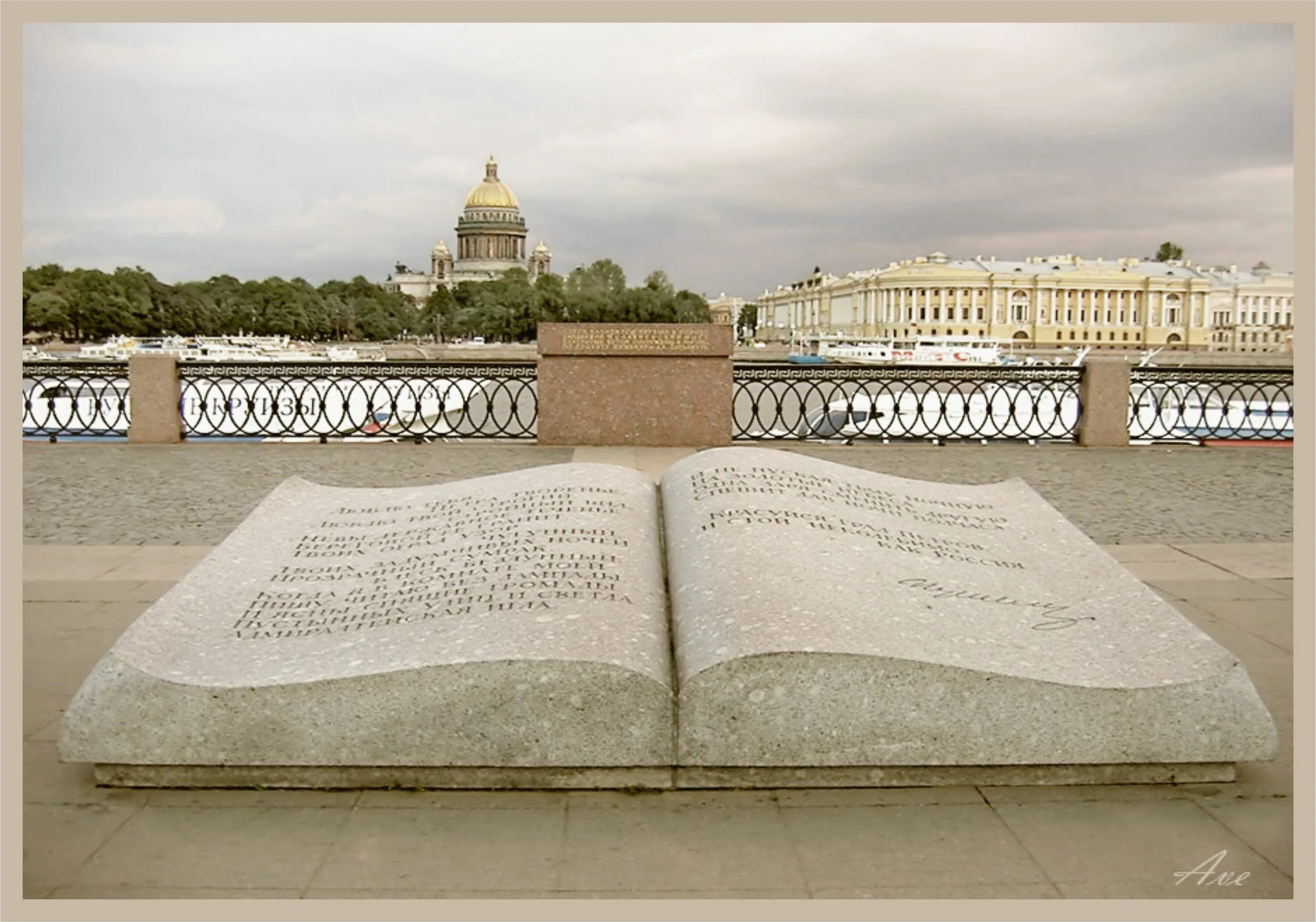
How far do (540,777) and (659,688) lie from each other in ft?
1.39

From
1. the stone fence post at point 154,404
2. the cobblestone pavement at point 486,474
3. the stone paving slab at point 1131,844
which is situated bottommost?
the stone paving slab at point 1131,844

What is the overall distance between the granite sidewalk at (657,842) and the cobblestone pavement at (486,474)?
453 centimetres

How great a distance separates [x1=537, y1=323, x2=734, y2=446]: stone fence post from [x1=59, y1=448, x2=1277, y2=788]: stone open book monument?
922 centimetres

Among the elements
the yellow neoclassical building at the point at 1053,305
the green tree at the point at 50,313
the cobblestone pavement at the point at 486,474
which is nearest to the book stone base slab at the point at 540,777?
the cobblestone pavement at the point at 486,474

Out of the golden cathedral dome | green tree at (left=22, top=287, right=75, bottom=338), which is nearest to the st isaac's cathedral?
the golden cathedral dome

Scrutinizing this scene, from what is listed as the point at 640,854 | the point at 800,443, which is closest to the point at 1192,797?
the point at 640,854

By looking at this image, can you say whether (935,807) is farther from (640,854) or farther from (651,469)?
(651,469)

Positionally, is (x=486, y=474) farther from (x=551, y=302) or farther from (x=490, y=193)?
→ (x=490, y=193)

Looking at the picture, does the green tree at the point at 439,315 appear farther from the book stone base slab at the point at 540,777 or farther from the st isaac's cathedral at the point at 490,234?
the book stone base slab at the point at 540,777

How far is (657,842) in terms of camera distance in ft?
9.18

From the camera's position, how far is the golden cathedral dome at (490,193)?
146 meters

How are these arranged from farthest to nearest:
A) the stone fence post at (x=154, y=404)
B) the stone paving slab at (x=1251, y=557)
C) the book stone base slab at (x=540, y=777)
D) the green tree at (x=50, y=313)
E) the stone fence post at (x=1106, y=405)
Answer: the green tree at (x=50, y=313) < the stone fence post at (x=1106, y=405) < the stone fence post at (x=154, y=404) < the stone paving slab at (x=1251, y=557) < the book stone base slab at (x=540, y=777)
